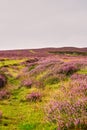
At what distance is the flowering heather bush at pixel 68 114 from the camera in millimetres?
11478

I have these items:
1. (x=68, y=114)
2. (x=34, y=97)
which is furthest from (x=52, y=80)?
(x=68, y=114)

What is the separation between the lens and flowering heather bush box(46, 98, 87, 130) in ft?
37.7

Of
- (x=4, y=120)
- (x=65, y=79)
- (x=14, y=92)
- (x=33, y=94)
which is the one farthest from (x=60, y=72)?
(x=4, y=120)

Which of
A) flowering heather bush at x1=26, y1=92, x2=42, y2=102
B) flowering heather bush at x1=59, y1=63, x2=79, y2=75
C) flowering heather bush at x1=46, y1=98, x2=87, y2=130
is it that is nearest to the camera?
flowering heather bush at x1=46, y1=98, x2=87, y2=130

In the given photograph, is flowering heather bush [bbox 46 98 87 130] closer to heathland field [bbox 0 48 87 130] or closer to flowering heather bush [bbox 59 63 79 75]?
heathland field [bbox 0 48 87 130]

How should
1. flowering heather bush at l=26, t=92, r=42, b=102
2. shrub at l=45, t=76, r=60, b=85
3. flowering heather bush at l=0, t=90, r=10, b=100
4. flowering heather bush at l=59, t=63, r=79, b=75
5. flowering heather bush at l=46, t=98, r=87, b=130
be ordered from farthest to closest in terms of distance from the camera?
flowering heather bush at l=59, t=63, r=79, b=75 < shrub at l=45, t=76, r=60, b=85 < flowering heather bush at l=0, t=90, r=10, b=100 < flowering heather bush at l=26, t=92, r=42, b=102 < flowering heather bush at l=46, t=98, r=87, b=130

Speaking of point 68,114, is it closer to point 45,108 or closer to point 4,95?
point 45,108

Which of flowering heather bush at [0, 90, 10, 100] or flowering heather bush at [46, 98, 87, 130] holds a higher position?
flowering heather bush at [46, 98, 87, 130]

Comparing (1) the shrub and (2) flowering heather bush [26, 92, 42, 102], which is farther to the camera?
(1) the shrub

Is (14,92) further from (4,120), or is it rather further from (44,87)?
(4,120)

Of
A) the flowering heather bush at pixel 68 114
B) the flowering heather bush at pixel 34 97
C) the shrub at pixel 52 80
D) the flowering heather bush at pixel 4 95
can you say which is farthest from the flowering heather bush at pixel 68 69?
→ the flowering heather bush at pixel 68 114

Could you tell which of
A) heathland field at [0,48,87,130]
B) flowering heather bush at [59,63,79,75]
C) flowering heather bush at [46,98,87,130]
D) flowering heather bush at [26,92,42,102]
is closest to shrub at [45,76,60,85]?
heathland field at [0,48,87,130]

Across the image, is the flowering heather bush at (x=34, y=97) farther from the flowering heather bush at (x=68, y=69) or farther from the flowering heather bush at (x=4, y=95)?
the flowering heather bush at (x=68, y=69)

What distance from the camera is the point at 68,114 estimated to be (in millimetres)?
12016
